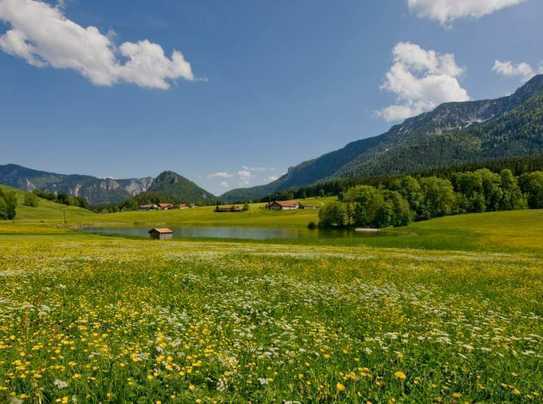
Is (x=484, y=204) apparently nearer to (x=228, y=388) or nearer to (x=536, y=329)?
(x=536, y=329)

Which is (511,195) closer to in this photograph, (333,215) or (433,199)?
(433,199)

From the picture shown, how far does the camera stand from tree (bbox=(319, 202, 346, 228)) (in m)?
123

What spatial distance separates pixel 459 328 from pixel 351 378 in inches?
209

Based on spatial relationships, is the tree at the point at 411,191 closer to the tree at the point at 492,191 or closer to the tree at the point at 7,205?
the tree at the point at 492,191

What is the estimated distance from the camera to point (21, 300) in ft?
36.0

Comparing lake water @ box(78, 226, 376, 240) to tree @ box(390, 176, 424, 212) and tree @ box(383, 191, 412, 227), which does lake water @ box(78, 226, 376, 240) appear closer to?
tree @ box(383, 191, 412, 227)

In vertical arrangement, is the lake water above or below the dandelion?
below

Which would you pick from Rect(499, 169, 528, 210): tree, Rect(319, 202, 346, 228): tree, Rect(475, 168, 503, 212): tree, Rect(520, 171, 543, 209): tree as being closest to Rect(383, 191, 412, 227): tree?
Rect(319, 202, 346, 228): tree

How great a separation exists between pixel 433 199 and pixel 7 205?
208158 mm

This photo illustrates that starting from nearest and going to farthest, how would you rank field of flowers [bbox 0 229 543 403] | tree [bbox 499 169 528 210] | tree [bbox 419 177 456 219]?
1. field of flowers [bbox 0 229 543 403]
2. tree [bbox 499 169 528 210]
3. tree [bbox 419 177 456 219]

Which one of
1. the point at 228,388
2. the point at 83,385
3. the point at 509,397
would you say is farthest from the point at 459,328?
the point at 83,385

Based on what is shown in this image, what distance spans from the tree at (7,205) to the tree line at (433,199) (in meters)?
161

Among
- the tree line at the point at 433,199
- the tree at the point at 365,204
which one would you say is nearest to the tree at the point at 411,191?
the tree line at the point at 433,199

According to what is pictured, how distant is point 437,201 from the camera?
132250 mm
